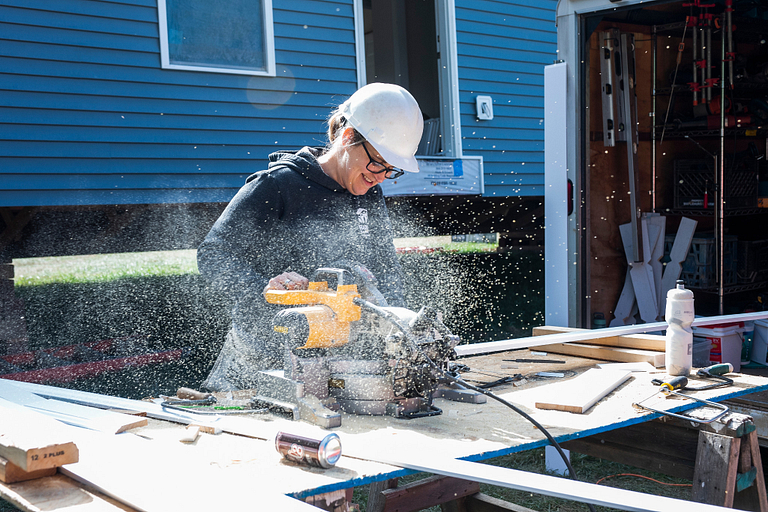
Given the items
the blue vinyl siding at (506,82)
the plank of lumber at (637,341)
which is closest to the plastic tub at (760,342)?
the plank of lumber at (637,341)

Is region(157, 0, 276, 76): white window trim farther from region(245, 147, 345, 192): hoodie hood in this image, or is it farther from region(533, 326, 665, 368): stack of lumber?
region(533, 326, 665, 368): stack of lumber

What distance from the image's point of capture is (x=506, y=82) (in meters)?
8.59

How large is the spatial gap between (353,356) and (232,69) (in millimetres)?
5302

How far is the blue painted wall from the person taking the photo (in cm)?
559

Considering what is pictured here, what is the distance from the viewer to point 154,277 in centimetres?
1160

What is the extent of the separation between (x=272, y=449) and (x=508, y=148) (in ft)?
25.0

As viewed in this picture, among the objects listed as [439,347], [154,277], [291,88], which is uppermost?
[291,88]

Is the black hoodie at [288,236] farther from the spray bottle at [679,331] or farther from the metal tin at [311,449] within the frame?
the spray bottle at [679,331]

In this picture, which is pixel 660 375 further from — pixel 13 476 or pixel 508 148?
pixel 508 148

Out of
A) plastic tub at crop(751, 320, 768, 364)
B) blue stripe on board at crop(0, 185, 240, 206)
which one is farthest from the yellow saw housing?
blue stripe on board at crop(0, 185, 240, 206)

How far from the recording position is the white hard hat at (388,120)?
2270mm

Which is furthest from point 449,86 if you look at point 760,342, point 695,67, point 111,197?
point 760,342

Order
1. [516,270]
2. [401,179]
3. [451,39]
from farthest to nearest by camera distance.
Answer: [516,270] → [451,39] → [401,179]

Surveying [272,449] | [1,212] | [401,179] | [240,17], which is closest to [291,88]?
[240,17]
